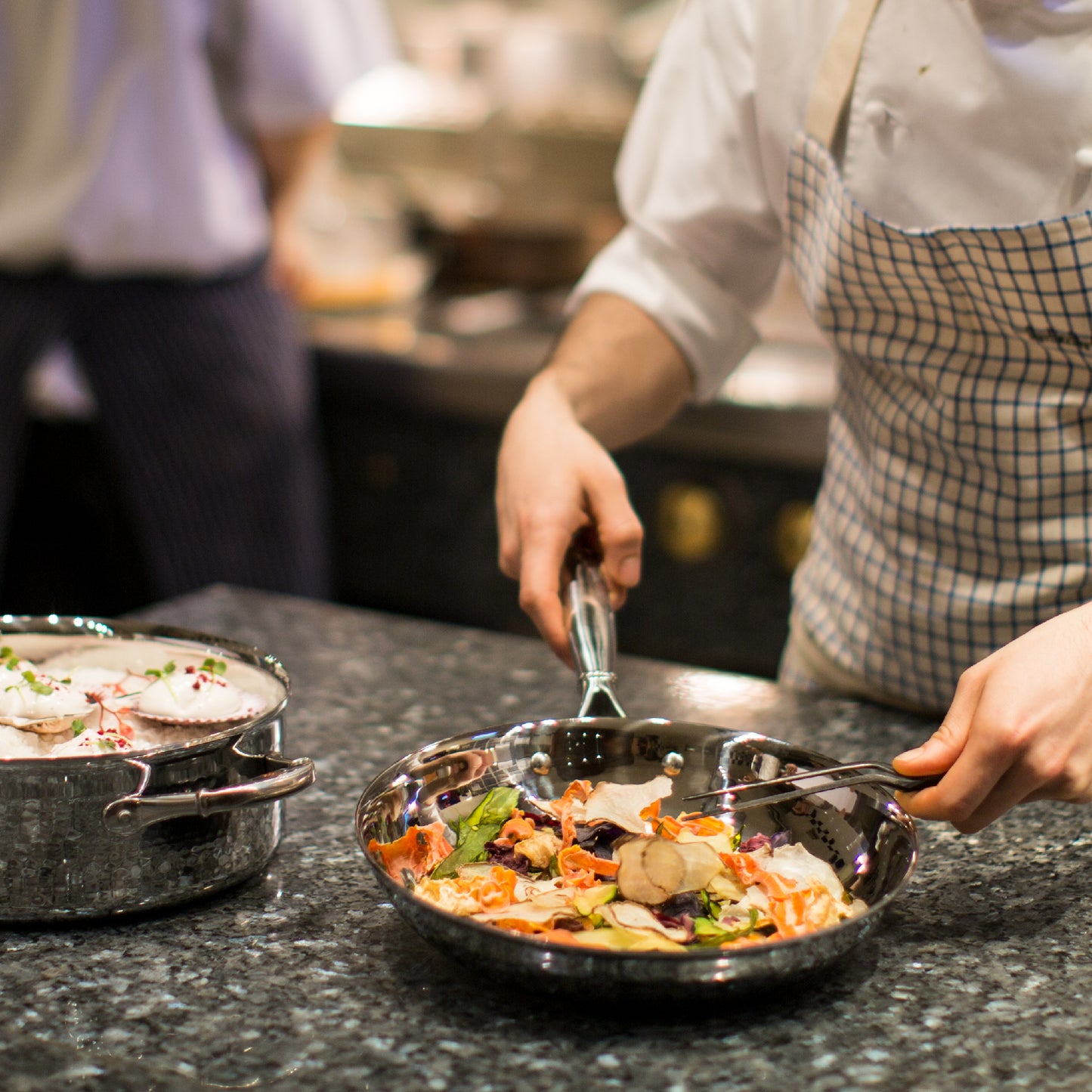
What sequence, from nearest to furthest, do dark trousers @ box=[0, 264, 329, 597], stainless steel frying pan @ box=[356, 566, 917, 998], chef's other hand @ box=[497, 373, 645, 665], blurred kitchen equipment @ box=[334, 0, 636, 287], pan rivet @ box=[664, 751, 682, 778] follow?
stainless steel frying pan @ box=[356, 566, 917, 998] → pan rivet @ box=[664, 751, 682, 778] → chef's other hand @ box=[497, 373, 645, 665] → dark trousers @ box=[0, 264, 329, 597] → blurred kitchen equipment @ box=[334, 0, 636, 287]

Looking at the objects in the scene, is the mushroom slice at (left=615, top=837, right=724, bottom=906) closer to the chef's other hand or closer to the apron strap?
the chef's other hand

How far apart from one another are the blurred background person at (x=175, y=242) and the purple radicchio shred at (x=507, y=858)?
1593mm

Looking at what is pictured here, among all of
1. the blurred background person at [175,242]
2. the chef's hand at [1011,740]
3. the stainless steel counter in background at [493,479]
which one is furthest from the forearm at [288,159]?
the chef's hand at [1011,740]

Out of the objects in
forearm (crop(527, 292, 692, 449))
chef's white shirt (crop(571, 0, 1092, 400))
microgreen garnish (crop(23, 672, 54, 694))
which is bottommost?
microgreen garnish (crop(23, 672, 54, 694))

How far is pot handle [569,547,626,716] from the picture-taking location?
0.90m

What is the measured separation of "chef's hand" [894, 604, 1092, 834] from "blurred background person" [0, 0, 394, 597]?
5.56ft

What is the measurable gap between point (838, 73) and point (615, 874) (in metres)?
0.69

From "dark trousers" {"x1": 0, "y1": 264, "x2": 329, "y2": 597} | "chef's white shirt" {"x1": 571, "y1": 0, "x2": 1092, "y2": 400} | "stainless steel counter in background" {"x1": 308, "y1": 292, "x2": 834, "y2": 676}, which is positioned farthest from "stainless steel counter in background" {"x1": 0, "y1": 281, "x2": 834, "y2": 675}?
"chef's white shirt" {"x1": 571, "y1": 0, "x2": 1092, "y2": 400}

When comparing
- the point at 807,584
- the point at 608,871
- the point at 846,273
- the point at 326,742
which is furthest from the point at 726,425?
the point at 608,871

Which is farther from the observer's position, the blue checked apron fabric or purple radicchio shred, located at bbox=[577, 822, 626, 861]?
the blue checked apron fabric

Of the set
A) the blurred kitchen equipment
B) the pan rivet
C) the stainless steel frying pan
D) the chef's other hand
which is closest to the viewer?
the stainless steel frying pan

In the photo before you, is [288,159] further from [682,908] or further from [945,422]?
[682,908]

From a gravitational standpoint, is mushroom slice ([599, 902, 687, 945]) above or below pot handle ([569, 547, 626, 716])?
below

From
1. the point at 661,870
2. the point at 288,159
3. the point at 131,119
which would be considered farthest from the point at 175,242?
the point at 661,870
